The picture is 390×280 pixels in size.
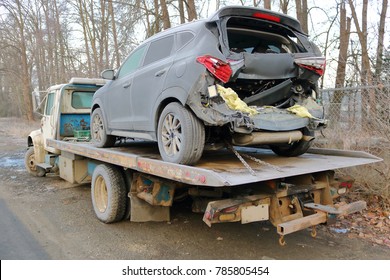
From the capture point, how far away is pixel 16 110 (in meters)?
53.8

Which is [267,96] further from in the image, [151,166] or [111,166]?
[111,166]

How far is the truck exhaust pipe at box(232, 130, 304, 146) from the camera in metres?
3.75

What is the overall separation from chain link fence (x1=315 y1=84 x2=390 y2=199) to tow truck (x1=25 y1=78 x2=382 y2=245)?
3.60 feet

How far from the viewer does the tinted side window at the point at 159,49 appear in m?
4.59

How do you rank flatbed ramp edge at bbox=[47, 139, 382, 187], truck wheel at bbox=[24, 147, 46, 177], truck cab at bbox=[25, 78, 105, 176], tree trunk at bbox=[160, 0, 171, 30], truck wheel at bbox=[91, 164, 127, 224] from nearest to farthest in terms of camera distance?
flatbed ramp edge at bbox=[47, 139, 382, 187] → truck wheel at bbox=[91, 164, 127, 224] → truck cab at bbox=[25, 78, 105, 176] → truck wheel at bbox=[24, 147, 46, 177] → tree trunk at bbox=[160, 0, 171, 30]

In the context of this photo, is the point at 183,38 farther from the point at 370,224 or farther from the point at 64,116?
the point at 64,116

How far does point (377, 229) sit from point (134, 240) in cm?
334

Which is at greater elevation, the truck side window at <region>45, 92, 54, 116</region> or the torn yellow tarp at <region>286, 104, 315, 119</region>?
the truck side window at <region>45, 92, 54, 116</region>

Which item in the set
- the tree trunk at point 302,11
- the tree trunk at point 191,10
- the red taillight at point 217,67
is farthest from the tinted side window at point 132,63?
the tree trunk at point 302,11

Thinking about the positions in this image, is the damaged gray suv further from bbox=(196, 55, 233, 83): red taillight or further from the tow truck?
the tow truck

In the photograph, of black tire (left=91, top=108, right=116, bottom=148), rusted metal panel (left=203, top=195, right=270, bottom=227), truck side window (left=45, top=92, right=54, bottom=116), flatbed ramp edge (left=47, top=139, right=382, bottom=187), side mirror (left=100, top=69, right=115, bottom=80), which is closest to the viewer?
flatbed ramp edge (left=47, top=139, right=382, bottom=187)

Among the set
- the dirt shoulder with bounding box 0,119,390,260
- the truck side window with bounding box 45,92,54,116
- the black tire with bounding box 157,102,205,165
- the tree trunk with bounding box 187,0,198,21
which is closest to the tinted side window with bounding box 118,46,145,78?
the black tire with bounding box 157,102,205,165

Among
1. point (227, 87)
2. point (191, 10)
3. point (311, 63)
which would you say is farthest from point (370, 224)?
point (191, 10)

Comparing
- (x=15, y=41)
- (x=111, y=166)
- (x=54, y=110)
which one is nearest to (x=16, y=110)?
(x=15, y=41)
